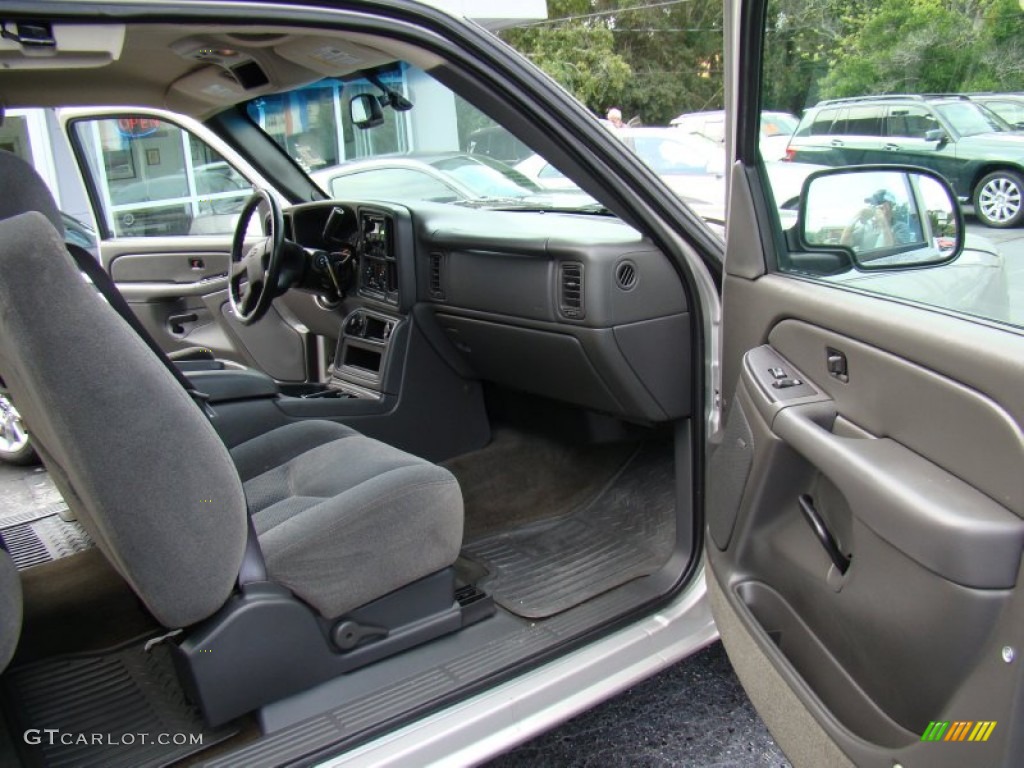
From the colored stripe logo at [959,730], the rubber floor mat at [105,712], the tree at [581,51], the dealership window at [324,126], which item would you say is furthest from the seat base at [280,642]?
the tree at [581,51]

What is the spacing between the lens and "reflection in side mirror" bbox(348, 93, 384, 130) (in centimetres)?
251

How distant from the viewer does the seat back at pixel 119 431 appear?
133 cm

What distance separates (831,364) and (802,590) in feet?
1.38

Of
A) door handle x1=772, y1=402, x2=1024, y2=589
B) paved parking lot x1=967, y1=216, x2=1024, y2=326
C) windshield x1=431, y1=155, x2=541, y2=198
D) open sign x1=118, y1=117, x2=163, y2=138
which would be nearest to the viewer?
door handle x1=772, y1=402, x2=1024, y2=589

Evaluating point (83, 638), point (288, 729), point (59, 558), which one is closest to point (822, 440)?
point (288, 729)

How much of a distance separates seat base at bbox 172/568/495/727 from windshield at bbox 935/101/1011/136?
4.45ft

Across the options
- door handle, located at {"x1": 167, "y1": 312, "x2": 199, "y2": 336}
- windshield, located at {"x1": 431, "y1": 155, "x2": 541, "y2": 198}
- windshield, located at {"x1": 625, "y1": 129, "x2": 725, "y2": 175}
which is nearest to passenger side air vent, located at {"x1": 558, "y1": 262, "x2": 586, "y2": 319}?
windshield, located at {"x1": 625, "y1": 129, "x2": 725, "y2": 175}

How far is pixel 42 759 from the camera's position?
1681 millimetres

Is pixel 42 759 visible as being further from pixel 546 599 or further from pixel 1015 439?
pixel 1015 439

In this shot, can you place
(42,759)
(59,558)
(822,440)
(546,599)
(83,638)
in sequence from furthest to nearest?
(59,558), (546,599), (83,638), (42,759), (822,440)

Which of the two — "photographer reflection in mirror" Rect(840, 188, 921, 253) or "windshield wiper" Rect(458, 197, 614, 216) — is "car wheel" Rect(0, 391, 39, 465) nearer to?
"windshield wiper" Rect(458, 197, 614, 216)

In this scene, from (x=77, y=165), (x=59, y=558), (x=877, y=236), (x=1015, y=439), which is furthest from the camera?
(x=77, y=165)

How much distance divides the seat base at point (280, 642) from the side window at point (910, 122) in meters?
1.30

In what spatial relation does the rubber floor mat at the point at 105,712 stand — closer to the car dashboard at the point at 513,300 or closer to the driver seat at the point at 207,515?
the driver seat at the point at 207,515
